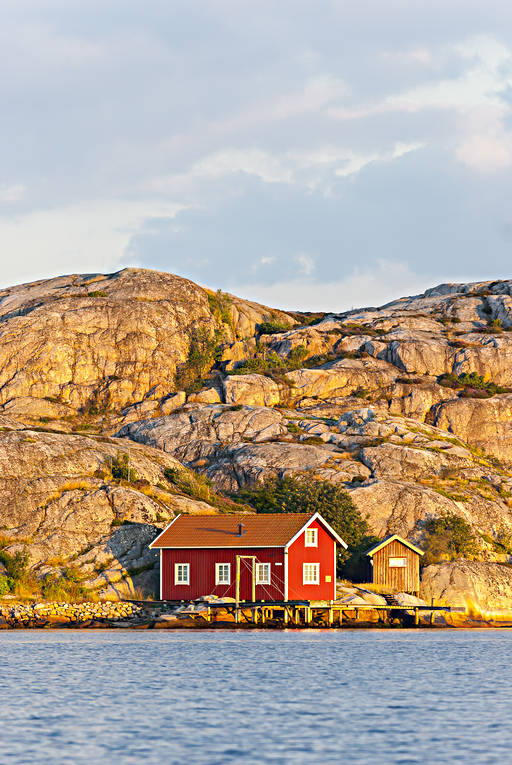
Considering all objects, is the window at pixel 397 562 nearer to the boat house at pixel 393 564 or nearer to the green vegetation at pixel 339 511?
the boat house at pixel 393 564

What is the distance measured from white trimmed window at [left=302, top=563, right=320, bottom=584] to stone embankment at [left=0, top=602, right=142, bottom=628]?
1154cm

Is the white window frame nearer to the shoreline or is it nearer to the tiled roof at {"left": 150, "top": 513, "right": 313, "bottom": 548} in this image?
the tiled roof at {"left": 150, "top": 513, "right": 313, "bottom": 548}

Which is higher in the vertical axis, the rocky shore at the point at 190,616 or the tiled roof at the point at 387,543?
the tiled roof at the point at 387,543

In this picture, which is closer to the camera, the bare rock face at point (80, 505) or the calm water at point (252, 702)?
the calm water at point (252, 702)

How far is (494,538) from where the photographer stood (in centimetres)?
7969

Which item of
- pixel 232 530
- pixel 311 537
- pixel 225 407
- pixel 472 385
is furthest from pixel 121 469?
pixel 472 385

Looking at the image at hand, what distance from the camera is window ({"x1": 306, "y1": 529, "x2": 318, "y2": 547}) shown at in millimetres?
65869

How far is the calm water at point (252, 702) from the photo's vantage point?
73.3 feet

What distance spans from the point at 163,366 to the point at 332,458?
32426 millimetres

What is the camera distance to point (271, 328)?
127 meters

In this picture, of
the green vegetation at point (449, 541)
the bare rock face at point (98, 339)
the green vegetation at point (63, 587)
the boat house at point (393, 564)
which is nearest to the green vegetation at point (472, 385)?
the bare rock face at point (98, 339)

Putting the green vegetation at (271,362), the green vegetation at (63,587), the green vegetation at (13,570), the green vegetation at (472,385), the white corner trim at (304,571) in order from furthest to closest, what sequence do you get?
1. the green vegetation at (271,362)
2. the green vegetation at (472,385)
3. the white corner trim at (304,571)
4. the green vegetation at (13,570)
5. the green vegetation at (63,587)

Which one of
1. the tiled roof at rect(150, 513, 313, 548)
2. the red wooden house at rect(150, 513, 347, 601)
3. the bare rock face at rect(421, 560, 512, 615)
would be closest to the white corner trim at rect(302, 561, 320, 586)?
the red wooden house at rect(150, 513, 347, 601)

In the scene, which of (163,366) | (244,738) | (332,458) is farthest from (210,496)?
(244,738)
